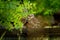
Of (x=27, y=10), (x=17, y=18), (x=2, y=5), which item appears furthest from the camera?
(x=27, y=10)

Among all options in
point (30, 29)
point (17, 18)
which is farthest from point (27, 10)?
point (30, 29)

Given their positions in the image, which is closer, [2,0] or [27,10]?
[2,0]

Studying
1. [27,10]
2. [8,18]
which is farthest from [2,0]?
[27,10]

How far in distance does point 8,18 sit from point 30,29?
12.3 feet

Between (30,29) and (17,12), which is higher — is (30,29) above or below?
below

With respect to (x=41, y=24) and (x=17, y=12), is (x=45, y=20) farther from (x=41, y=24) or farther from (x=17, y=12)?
(x=17, y=12)

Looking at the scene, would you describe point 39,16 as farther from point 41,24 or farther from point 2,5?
point 2,5

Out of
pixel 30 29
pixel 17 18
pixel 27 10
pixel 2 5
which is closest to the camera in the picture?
pixel 2 5

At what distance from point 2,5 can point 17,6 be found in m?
0.40

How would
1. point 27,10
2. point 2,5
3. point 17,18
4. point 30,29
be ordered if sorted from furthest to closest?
point 30,29
point 27,10
point 17,18
point 2,5

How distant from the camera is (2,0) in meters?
5.11

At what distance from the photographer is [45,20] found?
9.56 meters

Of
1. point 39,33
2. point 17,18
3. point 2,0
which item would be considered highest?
point 2,0

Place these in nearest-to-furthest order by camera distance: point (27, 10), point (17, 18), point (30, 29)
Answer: point (17, 18), point (27, 10), point (30, 29)
